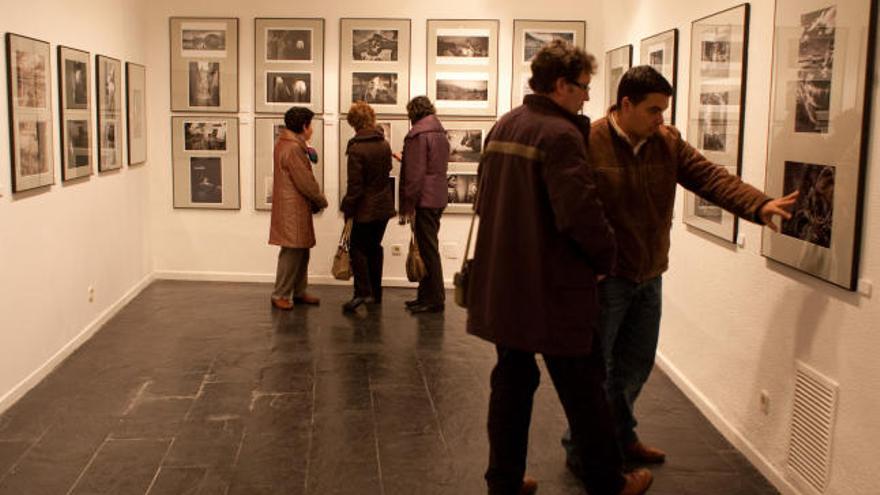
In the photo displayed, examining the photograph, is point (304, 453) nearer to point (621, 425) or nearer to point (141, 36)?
point (621, 425)

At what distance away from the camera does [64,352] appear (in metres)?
6.05

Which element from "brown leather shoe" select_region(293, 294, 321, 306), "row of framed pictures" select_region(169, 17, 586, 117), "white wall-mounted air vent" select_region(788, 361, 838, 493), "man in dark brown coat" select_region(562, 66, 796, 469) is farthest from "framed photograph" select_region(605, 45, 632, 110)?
"white wall-mounted air vent" select_region(788, 361, 838, 493)

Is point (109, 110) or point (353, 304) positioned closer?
point (109, 110)

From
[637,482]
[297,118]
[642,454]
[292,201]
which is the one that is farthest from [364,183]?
[637,482]

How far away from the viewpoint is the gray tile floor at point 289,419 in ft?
13.5

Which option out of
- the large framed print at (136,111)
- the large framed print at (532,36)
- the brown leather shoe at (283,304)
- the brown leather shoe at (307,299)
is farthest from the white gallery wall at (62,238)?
the large framed print at (532,36)

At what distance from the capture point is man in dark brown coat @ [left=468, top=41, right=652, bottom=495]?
3.27 meters

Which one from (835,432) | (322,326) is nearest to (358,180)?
(322,326)

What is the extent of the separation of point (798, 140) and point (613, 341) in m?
1.11

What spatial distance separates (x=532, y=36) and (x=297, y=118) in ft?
8.10

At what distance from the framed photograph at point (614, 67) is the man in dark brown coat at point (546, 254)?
3874 mm

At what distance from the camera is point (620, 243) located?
3826mm

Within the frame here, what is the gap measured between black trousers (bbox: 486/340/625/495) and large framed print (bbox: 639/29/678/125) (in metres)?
2.96

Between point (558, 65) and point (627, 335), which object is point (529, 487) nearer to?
point (627, 335)
